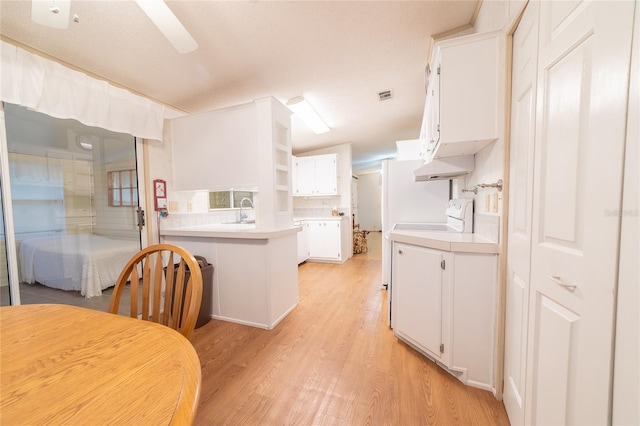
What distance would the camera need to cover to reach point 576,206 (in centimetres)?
75

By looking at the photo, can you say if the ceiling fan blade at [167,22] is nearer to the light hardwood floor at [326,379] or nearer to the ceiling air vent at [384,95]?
the light hardwood floor at [326,379]

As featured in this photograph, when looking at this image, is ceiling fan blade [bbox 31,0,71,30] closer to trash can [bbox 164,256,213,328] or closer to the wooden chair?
the wooden chair

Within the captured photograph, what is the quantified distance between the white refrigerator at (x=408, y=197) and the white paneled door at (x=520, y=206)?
64.9 inches

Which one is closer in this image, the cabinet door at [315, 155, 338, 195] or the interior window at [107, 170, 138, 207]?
the interior window at [107, 170, 138, 207]

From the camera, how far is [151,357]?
24.8 inches

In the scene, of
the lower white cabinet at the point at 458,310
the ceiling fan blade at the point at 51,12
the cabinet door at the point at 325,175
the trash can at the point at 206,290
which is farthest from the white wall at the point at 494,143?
the cabinet door at the point at 325,175

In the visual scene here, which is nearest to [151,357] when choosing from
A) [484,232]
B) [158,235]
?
[484,232]

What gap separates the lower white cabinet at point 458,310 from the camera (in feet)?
4.57

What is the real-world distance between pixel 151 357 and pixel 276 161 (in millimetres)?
1970

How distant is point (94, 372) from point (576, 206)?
4.86 ft

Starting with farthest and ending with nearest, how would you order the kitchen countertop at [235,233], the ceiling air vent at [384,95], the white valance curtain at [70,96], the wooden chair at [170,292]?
the ceiling air vent at [384,95]
the kitchen countertop at [235,233]
the white valance curtain at [70,96]
the wooden chair at [170,292]

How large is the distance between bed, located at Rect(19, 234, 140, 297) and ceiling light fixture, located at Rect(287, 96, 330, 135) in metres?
2.36

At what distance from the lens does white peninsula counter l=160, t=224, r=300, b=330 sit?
2.18 m

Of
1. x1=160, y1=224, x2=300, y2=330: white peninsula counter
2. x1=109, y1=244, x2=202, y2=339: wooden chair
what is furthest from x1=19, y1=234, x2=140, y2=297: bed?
x1=109, y1=244, x2=202, y2=339: wooden chair
